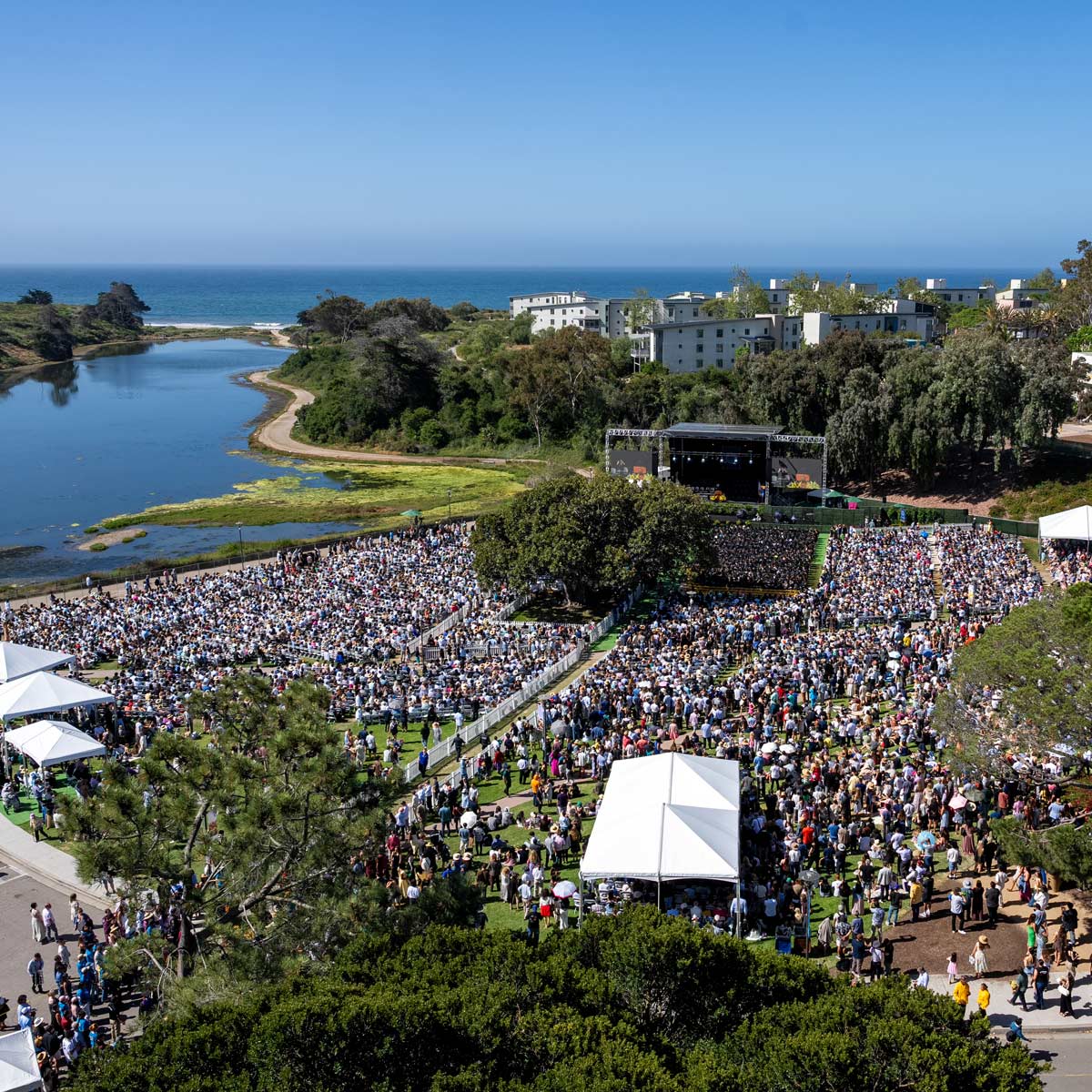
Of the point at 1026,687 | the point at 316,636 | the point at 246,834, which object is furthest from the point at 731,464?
the point at 246,834

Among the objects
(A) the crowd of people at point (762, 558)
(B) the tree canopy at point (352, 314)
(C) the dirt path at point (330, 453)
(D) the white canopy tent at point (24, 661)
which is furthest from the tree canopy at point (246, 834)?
(B) the tree canopy at point (352, 314)

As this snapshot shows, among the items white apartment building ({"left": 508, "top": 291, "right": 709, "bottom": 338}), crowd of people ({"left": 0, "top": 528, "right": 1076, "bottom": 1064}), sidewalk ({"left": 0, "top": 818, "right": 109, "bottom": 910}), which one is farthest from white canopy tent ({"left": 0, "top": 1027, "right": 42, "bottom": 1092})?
white apartment building ({"left": 508, "top": 291, "right": 709, "bottom": 338})

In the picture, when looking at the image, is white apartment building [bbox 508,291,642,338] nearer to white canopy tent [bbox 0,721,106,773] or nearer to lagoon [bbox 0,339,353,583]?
lagoon [bbox 0,339,353,583]

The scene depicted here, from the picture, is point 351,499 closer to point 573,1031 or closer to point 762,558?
point 762,558

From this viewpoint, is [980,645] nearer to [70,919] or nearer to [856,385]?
[70,919]

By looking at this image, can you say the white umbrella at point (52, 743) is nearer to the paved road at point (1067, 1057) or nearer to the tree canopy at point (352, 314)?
the paved road at point (1067, 1057)

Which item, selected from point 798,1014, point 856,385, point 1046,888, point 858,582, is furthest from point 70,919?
point 856,385
